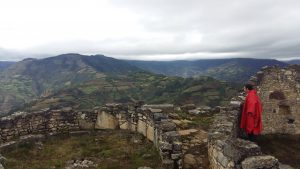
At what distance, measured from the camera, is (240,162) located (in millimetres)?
8328

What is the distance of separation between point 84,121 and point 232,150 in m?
13.0

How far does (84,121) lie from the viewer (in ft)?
67.2

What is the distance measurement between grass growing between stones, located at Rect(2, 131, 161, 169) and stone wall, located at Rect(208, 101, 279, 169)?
3184 mm

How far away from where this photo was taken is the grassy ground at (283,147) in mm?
17023

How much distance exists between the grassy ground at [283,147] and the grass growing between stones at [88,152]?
6.17 meters

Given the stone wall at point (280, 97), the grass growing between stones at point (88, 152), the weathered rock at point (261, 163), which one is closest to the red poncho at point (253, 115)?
the grass growing between stones at point (88, 152)

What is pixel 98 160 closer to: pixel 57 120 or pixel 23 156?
pixel 23 156

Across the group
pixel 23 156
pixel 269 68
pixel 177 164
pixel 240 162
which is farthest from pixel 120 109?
pixel 240 162

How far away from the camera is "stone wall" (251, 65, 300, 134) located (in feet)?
70.7

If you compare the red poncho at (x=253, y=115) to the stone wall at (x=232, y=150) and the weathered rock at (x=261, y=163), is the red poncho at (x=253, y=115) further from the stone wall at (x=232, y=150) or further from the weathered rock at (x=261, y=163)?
the weathered rock at (x=261, y=163)

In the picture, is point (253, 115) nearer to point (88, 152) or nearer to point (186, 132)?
point (186, 132)

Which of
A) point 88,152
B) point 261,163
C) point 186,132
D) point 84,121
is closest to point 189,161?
point 186,132

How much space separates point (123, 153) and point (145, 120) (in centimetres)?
266

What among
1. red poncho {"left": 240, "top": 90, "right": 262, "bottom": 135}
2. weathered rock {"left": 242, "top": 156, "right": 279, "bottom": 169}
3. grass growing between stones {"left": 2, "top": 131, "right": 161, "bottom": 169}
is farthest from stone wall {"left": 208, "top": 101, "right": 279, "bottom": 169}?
grass growing between stones {"left": 2, "top": 131, "right": 161, "bottom": 169}
